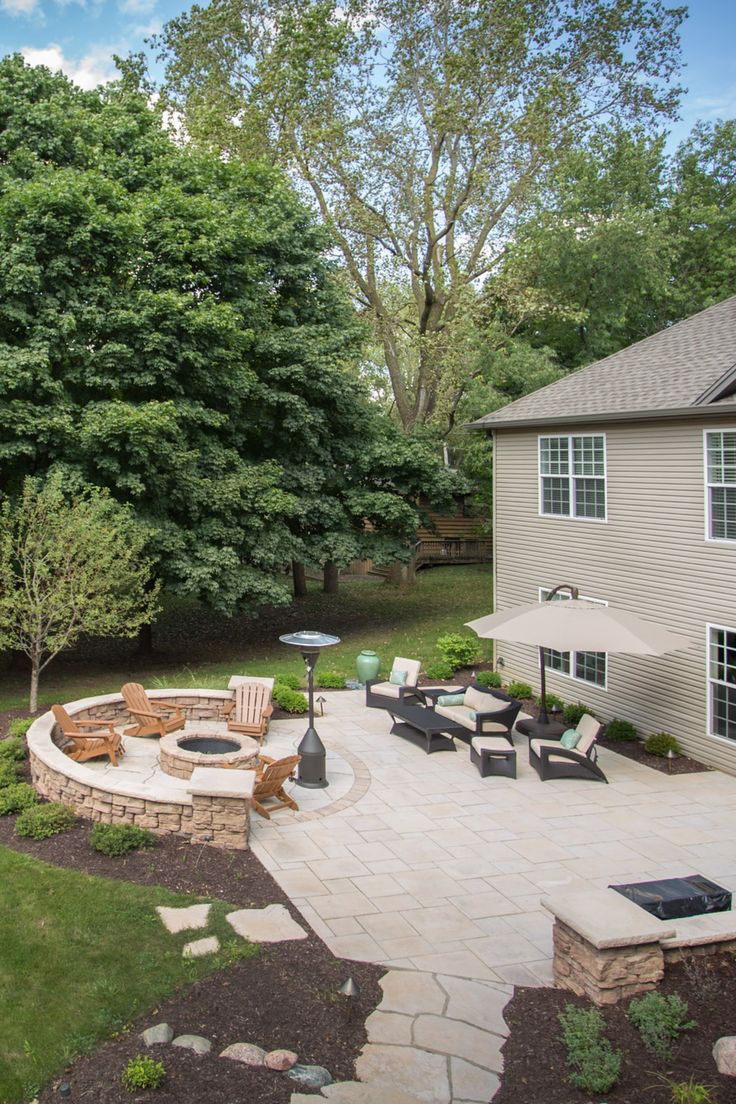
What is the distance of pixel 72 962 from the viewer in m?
7.18

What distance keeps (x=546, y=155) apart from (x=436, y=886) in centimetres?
2434

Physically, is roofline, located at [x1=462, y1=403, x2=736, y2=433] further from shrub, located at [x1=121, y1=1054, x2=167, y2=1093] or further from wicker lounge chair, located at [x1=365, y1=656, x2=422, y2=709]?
shrub, located at [x1=121, y1=1054, x2=167, y2=1093]

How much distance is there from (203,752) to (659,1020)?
7.39m

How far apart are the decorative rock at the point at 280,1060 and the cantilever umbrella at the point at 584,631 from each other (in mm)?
7237

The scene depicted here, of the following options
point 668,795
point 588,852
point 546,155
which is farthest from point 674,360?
point 546,155

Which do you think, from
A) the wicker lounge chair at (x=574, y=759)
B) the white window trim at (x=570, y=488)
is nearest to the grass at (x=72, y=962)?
the wicker lounge chair at (x=574, y=759)

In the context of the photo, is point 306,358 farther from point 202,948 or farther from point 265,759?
point 202,948

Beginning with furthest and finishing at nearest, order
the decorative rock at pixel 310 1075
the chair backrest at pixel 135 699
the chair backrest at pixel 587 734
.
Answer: the chair backrest at pixel 135 699 → the chair backrest at pixel 587 734 → the decorative rock at pixel 310 1075

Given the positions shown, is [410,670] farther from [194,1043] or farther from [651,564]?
[194,1043]

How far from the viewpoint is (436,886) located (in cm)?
897

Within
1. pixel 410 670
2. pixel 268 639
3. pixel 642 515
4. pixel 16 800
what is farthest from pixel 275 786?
pixel 268 639

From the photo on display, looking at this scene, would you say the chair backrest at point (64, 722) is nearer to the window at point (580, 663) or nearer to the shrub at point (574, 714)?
the window at point (580, 663)

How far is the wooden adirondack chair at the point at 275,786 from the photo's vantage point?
34.6ft

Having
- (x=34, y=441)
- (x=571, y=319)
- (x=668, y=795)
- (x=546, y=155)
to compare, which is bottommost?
(x=668, y=795)
